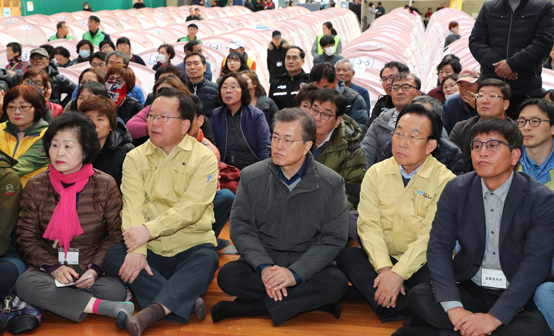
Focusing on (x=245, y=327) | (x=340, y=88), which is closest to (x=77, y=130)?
(x=245, y=327)

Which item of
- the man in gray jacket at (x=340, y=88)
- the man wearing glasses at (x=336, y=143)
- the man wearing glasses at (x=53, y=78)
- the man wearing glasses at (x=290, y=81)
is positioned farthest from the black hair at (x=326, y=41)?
the man wearing glasses at (x=336, y=143)

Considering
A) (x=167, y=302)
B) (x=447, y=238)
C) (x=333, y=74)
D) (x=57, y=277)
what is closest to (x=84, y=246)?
(x=57, y=277)

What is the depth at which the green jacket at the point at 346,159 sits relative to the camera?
3.33 metres

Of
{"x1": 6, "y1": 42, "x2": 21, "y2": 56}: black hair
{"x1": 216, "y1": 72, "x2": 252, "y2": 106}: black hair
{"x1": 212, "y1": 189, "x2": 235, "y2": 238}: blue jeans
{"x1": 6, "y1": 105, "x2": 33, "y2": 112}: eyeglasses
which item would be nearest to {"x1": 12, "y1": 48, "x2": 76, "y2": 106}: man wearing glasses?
{"x1": 6, "y1": 42, "x2": 21, "y2": 56}: black hair

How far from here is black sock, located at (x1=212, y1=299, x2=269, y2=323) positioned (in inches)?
105

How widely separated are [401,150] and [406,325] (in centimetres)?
85

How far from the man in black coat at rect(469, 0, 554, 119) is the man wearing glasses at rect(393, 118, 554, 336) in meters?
1.91

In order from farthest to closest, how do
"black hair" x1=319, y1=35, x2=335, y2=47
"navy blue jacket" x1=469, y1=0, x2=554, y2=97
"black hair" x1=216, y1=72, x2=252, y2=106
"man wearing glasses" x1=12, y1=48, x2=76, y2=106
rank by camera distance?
"black hair" x1=319, y1=35, x2=335, y2=47, "man wearing glasses" x1=12, y1=48, x2=76, y2=106, "black hair" x1=216, y1=72, x2=252, y2=106, "navy blue jacket" x1=469, y1=0, x2=554, y2=97

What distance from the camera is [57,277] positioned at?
261 cm

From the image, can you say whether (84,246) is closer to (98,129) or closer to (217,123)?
(98,129)

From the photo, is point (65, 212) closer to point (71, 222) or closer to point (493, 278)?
point (71, 222)

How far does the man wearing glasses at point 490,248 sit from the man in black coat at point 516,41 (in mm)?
1915

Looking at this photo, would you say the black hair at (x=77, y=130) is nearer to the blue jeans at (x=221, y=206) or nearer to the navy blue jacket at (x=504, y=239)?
the blue jeans at (x=221, y=206)

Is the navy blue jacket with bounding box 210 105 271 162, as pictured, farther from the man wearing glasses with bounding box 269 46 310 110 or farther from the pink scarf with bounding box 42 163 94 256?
the pink scarf with bounding box 42 163 94 256
